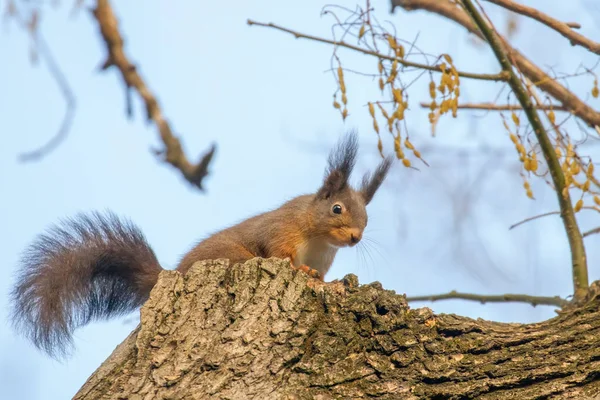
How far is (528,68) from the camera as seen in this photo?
364cm

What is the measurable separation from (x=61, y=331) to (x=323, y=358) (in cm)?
122

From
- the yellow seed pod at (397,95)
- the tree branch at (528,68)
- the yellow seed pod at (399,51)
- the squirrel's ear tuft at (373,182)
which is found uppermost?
the tree branch at (528,68)

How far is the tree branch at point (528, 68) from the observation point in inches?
135

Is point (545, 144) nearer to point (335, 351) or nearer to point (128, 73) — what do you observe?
point (335, 351)

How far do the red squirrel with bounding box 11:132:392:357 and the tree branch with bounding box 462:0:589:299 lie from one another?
3.43 feet

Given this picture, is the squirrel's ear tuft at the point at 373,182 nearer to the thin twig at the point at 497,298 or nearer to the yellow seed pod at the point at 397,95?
the thin twig at the point at 497,298

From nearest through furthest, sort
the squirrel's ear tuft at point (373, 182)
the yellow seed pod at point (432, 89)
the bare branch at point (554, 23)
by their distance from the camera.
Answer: the yellow seed pod at point (432, 89)
the bare branch at point (554, 23)
the squirrel's ear tuft at point (373, 182)

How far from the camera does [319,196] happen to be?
418 centimetres

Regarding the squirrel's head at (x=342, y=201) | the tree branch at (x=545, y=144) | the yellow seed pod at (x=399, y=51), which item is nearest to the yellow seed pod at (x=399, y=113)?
the yellow seed pod at (x=399, y=51)

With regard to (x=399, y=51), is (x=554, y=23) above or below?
above

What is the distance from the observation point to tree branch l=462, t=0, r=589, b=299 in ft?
9.21

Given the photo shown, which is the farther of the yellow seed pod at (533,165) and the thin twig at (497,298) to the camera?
the thin twig at (497,298)

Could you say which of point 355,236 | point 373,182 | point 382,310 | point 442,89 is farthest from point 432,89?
point 373,182

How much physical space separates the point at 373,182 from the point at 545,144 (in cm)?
Result: 156
